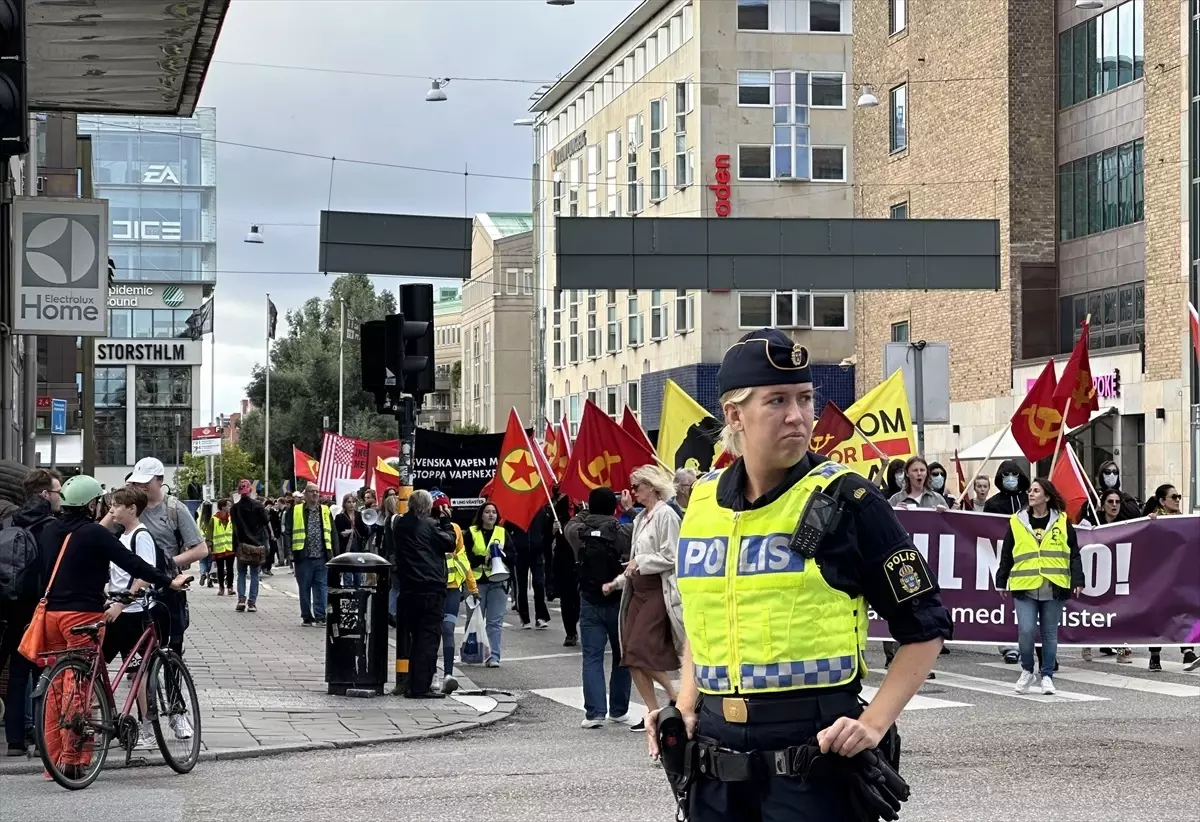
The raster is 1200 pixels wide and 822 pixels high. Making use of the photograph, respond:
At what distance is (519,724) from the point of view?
13.2 metres

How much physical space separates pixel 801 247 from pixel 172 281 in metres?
81.9

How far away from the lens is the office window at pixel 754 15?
60.5 metres

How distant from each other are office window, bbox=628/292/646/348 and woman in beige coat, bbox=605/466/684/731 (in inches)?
2179

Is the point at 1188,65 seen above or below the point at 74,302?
above

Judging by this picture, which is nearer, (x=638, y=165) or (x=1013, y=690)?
(x=1013, y=690)

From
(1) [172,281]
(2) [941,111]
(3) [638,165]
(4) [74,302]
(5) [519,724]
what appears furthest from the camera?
(1) [172,281]

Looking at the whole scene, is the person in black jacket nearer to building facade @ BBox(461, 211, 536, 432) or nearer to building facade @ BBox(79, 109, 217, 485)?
building facade @ BBox(461, 211, 536, 432)

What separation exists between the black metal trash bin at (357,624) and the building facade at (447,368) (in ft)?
353

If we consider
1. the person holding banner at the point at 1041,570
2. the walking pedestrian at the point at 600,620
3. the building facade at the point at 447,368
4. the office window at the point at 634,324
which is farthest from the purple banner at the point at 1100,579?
the building facade at the point at 447,368

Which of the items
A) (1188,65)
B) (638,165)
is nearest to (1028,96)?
(1188,65)

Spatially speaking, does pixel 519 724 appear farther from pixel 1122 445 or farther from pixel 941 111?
pixel 941 111

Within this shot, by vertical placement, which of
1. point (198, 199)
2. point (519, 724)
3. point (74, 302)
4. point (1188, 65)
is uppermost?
point (198, 199)

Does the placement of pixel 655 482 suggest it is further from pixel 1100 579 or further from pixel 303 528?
pixel 303 528

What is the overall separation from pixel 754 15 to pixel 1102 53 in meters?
22.3
